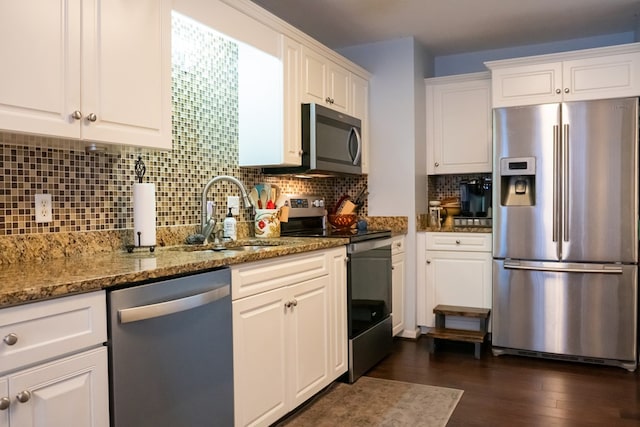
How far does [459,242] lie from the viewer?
3.93 meters

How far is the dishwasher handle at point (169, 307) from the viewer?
1.49 metres

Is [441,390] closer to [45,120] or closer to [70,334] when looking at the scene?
[70,334]

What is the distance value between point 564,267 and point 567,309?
0.95ft

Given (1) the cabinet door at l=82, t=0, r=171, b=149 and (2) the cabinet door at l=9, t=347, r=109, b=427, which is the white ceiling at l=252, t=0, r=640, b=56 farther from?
(2) the cabinet door at l=9, t=347, r=109, b=427

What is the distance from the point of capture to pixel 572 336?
3.40m

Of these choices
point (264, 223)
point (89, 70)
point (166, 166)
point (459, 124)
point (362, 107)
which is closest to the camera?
point (89, 70)

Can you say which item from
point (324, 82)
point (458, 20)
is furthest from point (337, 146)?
point (458, 20)

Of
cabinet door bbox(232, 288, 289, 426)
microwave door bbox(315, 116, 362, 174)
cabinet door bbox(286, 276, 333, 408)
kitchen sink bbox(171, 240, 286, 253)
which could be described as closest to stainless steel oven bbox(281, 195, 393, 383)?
cabinet door bbox(286, 276, 333, 408)

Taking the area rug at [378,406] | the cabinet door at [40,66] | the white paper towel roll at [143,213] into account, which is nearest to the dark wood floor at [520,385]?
the area rug at [378,406]

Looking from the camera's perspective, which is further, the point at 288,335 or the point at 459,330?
the point at 459,330

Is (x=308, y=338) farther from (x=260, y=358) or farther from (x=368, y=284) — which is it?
(x=368, y=284)

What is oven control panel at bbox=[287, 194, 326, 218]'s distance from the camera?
11.7 feet

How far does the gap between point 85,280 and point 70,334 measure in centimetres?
15

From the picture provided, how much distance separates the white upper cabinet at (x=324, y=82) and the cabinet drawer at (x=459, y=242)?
4.05ft
